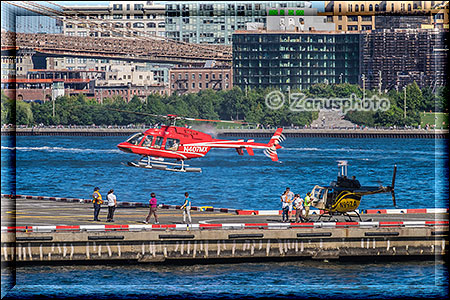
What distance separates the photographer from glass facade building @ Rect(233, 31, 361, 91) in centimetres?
12662

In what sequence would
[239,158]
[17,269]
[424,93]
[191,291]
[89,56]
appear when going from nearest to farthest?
[191,291]
[17,269]
[89,56]
[239,158]
[424,93]

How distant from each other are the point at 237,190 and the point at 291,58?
2374 cm

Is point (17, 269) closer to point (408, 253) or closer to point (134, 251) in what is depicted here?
point (134, 251)

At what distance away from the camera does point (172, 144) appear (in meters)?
61.8

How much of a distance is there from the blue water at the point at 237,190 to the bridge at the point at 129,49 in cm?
1545

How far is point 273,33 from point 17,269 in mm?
92772

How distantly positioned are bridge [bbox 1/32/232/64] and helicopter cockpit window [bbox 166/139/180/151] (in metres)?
52.1

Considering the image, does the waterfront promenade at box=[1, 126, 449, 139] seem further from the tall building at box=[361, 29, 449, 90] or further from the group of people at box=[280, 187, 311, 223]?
the group of people at box=[280, 187, 311, 223]

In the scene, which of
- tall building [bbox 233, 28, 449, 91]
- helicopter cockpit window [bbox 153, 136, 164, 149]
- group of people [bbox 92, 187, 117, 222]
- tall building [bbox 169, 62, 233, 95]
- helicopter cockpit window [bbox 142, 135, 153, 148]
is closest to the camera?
group of people [bbox 92, 187, 117, 222]

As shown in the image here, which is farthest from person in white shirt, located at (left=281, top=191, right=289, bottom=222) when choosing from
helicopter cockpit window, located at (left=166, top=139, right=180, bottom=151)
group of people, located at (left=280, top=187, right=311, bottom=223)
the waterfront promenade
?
the waterfront promenade

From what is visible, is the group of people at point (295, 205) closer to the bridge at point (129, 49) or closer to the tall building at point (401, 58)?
the bridge at point (129, 49)

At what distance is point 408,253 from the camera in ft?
160

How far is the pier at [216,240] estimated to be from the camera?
4616cm

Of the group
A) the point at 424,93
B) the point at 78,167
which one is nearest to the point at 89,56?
the point at 78,167
